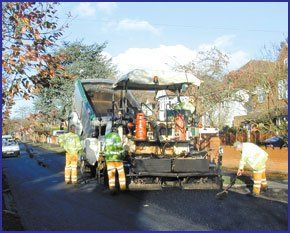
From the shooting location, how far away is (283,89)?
2044 centimetres

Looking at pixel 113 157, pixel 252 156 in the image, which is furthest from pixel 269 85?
pixel 113 157

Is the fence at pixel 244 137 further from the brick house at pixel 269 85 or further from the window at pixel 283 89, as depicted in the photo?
the window at pixel 283 89

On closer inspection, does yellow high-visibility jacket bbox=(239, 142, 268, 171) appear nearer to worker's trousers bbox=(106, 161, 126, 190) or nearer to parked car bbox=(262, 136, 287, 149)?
worker's trousers bbox=(106, 161, 126, 190)

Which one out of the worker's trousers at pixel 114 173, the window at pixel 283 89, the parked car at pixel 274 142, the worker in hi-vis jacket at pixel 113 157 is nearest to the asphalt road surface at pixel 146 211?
the worker's trousers at pixel 114 173

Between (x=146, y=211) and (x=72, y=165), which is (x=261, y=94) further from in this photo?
(x=146, y=211)

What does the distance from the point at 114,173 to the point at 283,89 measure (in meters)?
11.3

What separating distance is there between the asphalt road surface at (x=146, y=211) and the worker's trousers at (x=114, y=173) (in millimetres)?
254

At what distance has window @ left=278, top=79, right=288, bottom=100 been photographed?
20.2 m

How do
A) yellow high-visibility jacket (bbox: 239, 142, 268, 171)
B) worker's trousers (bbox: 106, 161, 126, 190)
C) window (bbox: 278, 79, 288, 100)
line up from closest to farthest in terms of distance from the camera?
yellow high-visibility jacket (bbox: 239, 142, 268, 171), worker's trousers (bbox: 106, 161, 126, 190), window (bbox: 278, 79, 288, 100)

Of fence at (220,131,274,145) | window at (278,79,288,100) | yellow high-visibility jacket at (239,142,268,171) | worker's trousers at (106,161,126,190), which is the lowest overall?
worker's trousers at (106,161,126,190)

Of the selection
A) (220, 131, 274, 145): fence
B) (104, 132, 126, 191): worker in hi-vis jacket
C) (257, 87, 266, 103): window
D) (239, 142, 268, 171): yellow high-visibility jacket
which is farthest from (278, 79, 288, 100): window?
(104, 132, 126, 191): worker in hi-vis jacket

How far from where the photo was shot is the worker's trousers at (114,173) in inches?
458

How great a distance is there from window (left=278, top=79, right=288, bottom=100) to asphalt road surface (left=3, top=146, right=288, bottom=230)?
32.7 ft

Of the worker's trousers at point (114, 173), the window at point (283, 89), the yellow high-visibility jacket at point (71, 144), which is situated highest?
the window at point (283, 89)
